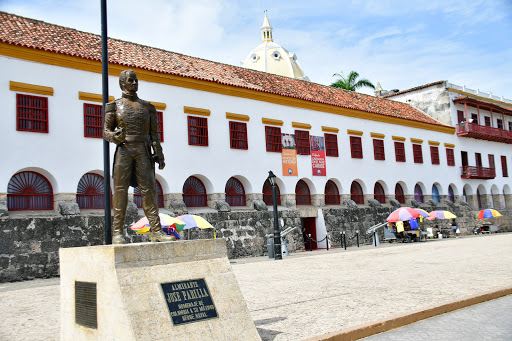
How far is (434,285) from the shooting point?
339 inches

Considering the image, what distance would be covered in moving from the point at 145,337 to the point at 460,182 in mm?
29641

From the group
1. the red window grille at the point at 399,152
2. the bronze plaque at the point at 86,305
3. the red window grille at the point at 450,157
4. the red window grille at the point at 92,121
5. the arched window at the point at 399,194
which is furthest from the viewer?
the red window grille at the point at 450,157

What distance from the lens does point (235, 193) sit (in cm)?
1978

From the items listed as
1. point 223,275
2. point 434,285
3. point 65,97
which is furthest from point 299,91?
point 223,275

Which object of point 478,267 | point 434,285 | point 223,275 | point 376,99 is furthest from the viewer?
point 376,99

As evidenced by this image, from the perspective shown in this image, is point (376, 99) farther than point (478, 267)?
Yes

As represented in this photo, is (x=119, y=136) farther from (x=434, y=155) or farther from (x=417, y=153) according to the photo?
(x=434, y=155)

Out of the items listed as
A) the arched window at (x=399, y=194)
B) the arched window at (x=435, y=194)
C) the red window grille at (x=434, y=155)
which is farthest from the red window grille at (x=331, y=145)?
the arched window at (x=435, y=194)

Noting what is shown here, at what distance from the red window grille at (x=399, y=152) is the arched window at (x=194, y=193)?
12.5m

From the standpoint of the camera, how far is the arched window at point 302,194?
2208 cm

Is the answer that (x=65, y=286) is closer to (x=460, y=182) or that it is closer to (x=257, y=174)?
(x=257, y=174)

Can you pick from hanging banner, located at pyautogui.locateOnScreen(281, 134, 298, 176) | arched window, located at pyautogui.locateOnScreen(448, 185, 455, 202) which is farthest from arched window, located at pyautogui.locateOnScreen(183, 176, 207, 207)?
arched window, located at pyautogui.locateOnScreen(448, 185, 455, 202)

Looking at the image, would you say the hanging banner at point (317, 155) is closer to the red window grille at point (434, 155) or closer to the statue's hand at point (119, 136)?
the red window grille at point (434, 155)

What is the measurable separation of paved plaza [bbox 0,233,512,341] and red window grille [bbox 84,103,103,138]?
5.12 meters
